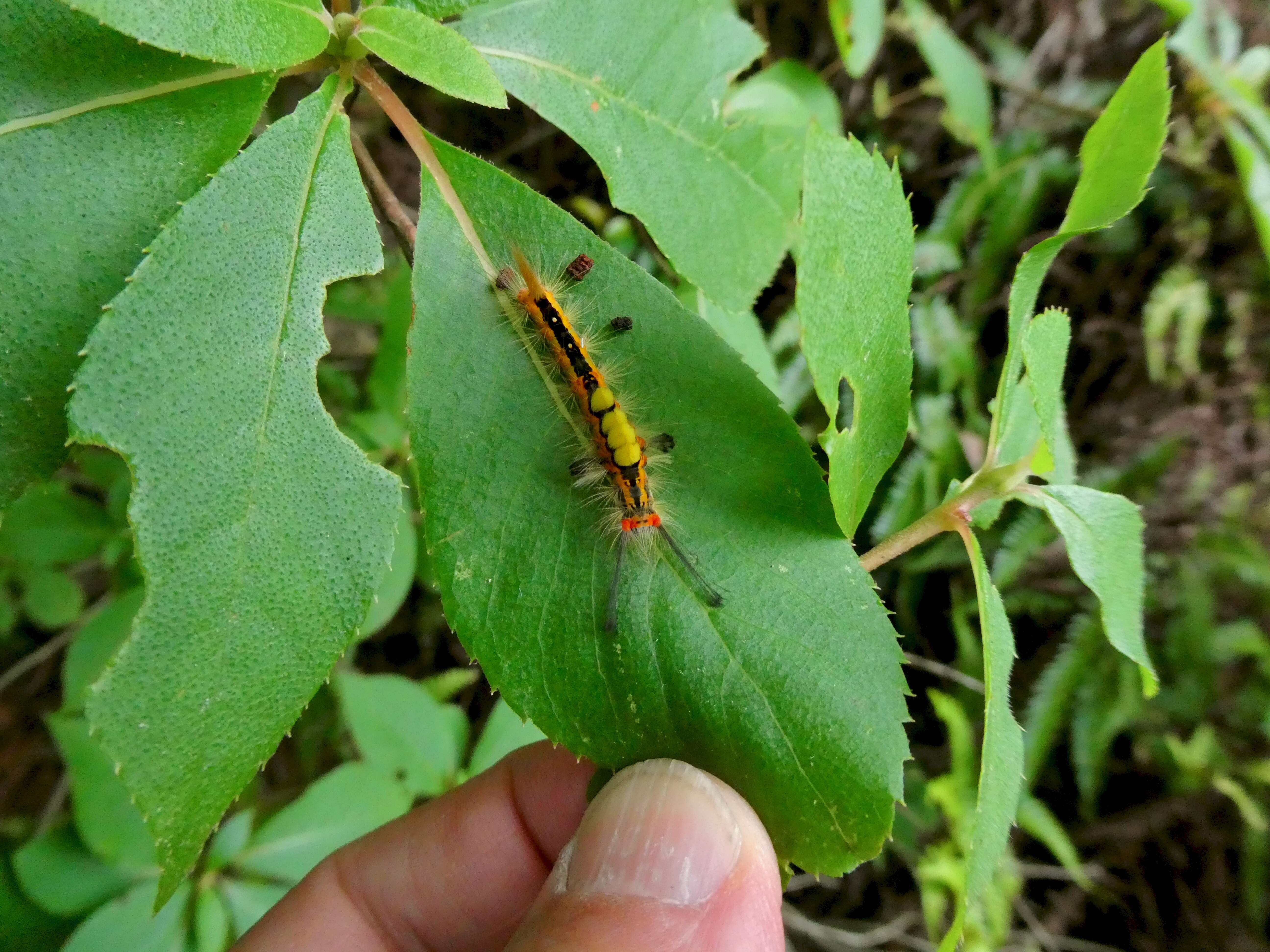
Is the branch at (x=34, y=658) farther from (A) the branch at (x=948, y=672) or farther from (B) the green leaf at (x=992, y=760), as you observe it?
(A) the branch at (x=948, y=672)

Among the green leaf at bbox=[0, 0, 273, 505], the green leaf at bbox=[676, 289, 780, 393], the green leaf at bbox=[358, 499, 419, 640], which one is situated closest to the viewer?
the green leaf at bbox=[0, 0, 273, 505]

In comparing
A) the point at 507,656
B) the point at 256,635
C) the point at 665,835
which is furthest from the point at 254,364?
the point at 665,835

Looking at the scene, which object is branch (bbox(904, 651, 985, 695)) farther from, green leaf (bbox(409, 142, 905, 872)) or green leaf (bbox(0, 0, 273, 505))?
green leaf (bbox(0, 0, 273, 505))

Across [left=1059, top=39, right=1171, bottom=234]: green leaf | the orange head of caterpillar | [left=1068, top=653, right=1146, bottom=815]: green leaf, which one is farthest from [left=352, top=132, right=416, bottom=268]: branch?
[left=1068, top=653, right=1146, bottom=815]: green leaf

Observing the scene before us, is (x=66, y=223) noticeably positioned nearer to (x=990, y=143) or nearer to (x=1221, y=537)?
(x=990, y=143)

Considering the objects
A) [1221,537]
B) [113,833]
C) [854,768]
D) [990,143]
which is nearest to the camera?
[854,768]

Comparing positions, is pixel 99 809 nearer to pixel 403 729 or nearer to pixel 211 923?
pixel 211 923
